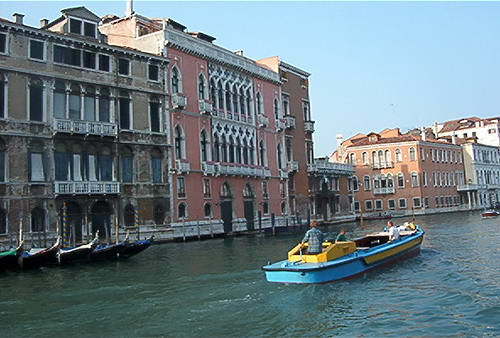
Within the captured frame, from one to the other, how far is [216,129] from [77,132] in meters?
8.77

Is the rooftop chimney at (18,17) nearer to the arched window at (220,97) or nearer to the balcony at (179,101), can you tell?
the balcony at (179,101)

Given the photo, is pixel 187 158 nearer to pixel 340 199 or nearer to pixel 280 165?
pixel 280 165

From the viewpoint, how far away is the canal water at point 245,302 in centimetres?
792

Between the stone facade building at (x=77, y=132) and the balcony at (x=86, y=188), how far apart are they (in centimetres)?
4

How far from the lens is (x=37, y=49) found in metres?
19.9

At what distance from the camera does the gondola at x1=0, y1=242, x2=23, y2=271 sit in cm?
1498

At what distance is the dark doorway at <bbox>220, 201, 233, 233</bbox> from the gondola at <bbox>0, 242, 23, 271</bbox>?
43.8 feet

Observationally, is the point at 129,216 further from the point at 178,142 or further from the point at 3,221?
the point at 3,221

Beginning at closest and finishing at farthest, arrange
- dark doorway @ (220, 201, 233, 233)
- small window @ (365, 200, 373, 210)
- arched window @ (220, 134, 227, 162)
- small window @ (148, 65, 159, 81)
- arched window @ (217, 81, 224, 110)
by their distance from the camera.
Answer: small window @ (148, 65, 159, 81) < dark doorway @ (220, 201, 233, 233) < arched window @ (220, 134, 227, 162) < arched window @ (217, 81, 224, 110) < small window @ (365, 200, 373, 210)

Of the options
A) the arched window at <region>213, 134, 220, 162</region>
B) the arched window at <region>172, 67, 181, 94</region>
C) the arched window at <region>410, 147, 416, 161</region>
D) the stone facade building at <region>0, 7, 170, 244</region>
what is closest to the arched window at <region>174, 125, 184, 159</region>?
the stone facade building at <region>0, 7, 170, 244</region>

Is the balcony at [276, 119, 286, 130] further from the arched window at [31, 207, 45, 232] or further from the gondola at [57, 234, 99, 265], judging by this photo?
the gondola at [57, 234, 99, 265]

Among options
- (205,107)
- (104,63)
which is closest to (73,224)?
(104,63)

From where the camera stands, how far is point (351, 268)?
452 inches

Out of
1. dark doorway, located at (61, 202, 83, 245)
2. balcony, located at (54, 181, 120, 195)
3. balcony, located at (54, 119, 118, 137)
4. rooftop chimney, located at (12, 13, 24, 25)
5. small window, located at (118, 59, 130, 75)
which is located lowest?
dark doorway, located at (61, 202, 83, 245)
